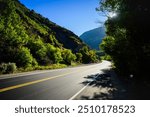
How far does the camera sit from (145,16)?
19.1m

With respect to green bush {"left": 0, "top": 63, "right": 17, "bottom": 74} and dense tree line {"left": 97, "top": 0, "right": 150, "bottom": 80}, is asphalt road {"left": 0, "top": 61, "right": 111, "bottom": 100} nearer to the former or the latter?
dense tree line {"left": 97, "top": 0, "right": 150, "bottom": 80}

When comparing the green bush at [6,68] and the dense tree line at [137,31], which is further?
the green bush at [6,68]

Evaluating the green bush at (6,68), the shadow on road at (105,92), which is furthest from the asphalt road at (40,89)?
the green bush at (6,68)

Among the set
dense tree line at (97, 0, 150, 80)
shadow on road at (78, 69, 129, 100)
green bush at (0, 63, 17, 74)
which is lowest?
shadow on road at (78, 69, 129, 100)

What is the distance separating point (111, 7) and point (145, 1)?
1313cm

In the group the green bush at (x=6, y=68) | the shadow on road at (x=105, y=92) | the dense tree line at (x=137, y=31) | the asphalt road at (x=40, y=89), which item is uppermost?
the dense tree line at (x=137, y=31)

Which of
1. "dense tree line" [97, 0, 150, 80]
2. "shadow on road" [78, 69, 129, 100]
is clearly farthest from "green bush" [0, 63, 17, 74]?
"shadow on road" [78, 69, 129, 100]

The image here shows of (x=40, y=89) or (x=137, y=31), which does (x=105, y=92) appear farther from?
(x=137, y=31)

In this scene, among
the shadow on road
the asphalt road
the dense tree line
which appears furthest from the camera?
the dense tree line

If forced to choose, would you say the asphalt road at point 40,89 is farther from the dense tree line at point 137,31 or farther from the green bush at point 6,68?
the green bush at point 6,68

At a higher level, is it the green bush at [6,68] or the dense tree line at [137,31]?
the dense tree line at [137,31]

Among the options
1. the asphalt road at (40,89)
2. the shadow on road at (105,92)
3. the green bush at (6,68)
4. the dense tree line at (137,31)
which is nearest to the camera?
the asphalt road at (40,89)

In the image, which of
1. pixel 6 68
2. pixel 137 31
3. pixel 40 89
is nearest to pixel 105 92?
pixel 40 89

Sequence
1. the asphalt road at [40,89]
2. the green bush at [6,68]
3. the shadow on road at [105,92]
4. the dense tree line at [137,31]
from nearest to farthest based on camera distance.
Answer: the asphalt road at [40,89], the shadow on road at [105,92], the dense tree line at [137,31], the green bush at [6,68]
